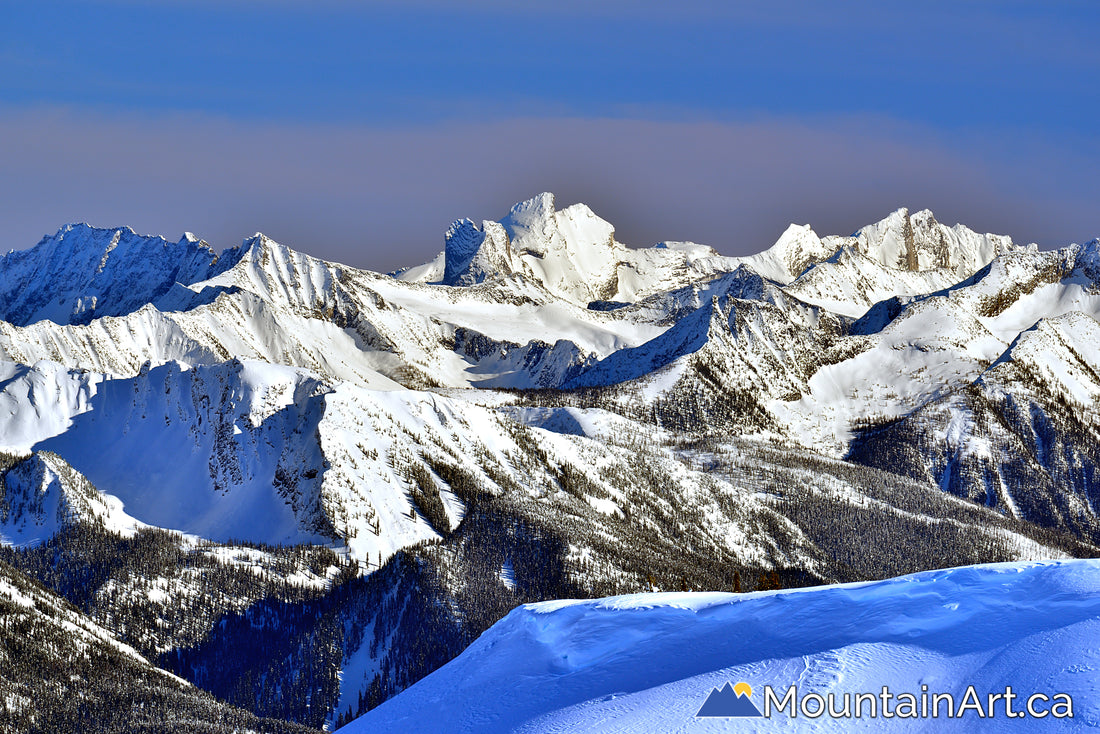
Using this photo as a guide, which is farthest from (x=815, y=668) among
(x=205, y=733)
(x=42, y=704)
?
(x=42, y=704)

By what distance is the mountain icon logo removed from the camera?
94562mm

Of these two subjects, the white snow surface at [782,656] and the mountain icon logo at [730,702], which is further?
the mountain icon logo at [730,702]

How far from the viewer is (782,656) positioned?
335 feet

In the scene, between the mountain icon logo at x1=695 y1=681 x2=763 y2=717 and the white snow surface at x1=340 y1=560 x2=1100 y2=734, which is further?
the mountain icon logo at x1=695 y1=681 x2=763 y2=717

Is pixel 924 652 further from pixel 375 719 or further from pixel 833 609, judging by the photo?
pixel 375 719

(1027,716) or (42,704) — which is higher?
(42,704)

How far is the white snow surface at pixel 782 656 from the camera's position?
91.9 m

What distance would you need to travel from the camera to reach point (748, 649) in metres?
106

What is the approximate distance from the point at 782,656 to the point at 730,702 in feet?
26.2

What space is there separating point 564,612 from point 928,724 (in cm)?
4423

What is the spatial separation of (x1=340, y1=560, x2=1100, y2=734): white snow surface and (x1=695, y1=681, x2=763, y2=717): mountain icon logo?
764 mm

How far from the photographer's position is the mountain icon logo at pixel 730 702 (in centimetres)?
9456

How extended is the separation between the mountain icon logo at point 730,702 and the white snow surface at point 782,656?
0.76m

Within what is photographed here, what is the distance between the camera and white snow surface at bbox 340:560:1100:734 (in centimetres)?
9194
